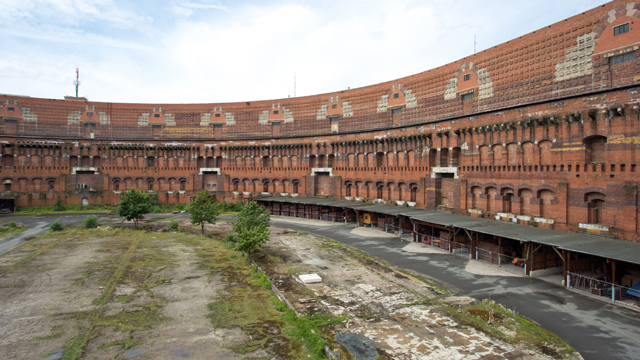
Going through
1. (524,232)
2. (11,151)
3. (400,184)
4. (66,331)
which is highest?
(11,151)

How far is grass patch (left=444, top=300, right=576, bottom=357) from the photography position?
13.0 metres

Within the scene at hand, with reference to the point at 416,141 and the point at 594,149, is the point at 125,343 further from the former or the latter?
the point at 416,141

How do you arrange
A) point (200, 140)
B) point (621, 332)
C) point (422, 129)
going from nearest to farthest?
1. point (621, 332)
2. point (422, 129)
3. point (200, 140)

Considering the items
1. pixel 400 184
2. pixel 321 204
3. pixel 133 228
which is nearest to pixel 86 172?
pixel 133 228

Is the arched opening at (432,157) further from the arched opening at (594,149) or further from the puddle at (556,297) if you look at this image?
the puddle at (556,297)

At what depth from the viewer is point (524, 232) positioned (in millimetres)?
23156

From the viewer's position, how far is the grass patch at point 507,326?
42.7 feet

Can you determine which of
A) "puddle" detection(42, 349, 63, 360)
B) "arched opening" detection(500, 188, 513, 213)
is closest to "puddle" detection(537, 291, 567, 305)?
"arched opening" detection(500, 188, 513, 213)

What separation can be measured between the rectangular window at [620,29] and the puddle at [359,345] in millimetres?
26868

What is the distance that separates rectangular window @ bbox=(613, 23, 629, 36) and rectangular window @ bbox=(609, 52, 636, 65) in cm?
157

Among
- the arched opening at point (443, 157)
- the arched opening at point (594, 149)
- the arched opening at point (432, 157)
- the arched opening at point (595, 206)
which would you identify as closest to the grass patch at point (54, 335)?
the arched opening at point (595, 206)

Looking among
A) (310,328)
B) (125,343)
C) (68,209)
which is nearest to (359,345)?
(310,328)

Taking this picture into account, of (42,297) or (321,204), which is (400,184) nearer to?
(321,204)

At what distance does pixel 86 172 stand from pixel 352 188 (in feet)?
147
